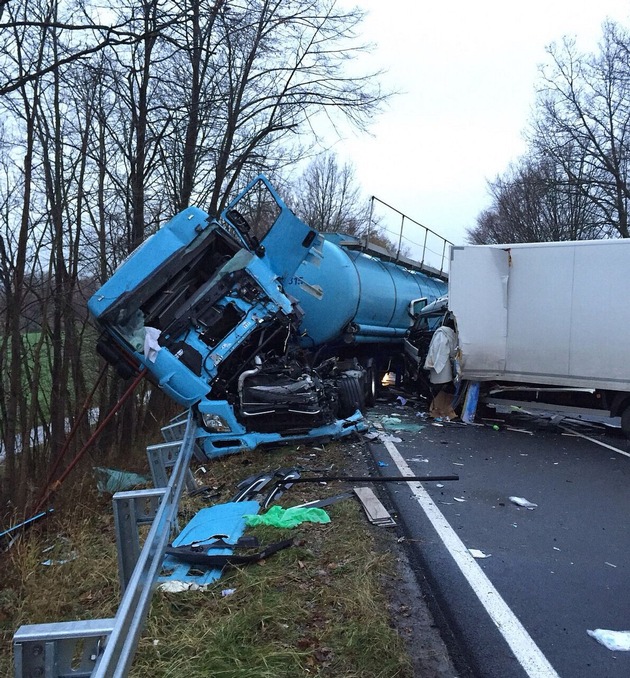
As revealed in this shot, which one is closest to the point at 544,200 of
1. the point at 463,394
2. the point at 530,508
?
the point at 463,394

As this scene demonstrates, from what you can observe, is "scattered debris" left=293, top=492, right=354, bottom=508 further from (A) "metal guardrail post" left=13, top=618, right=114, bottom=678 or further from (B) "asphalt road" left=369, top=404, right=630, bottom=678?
(A) "metal guardrail post" left=13, top=618, right=114, bottom=678

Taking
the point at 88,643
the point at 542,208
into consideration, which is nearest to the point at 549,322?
the point at 88,643

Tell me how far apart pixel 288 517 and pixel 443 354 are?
603 centimetres

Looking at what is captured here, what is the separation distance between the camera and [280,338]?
7.51m

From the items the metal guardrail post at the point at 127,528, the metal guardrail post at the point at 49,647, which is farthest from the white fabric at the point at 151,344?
the metal guardrail post at the point at 49,647

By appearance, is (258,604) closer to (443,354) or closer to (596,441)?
(596,441)

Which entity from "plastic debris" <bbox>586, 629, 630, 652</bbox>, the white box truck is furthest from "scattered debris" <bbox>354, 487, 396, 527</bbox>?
the white box truck

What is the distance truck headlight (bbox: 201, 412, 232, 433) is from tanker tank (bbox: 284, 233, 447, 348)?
1.87 meters

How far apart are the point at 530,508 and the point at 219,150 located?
38.5 ft

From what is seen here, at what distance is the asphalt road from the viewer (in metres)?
3.03

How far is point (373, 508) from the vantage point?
5012 mm

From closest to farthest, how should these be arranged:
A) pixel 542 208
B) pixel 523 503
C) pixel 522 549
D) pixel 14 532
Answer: pixel 522 549 < pixel 523 503 < pixel 14 532 < pixel 542 208

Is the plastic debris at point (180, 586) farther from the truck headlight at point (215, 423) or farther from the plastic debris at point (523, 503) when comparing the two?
the truck headlight at point (215, 423)

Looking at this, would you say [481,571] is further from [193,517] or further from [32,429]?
[32,429]
